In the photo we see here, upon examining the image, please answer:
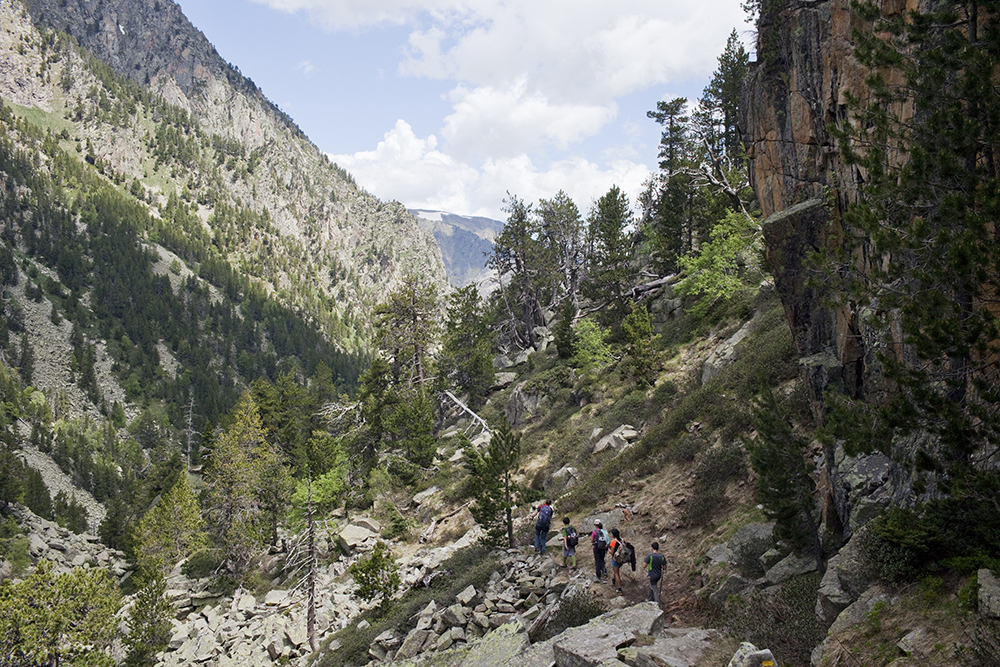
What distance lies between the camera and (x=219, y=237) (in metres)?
190

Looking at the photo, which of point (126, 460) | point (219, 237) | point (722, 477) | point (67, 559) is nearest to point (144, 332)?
point (126, 460)

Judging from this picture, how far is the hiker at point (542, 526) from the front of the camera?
14.6 m

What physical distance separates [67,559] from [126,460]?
4889 cm

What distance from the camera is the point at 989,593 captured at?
5.23 meters

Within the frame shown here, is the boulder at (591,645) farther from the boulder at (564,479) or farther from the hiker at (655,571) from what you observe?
the boulder at (564,479)

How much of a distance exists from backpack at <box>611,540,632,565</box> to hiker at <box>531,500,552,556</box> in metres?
2.96

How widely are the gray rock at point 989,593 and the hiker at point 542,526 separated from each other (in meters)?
10.1

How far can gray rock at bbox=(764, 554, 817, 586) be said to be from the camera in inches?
365

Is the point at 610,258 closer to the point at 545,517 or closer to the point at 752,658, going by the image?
the point at 545,517

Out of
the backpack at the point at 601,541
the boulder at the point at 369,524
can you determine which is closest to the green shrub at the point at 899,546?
the backpack at the point at 601,541

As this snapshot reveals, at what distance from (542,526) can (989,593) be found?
10.5 m

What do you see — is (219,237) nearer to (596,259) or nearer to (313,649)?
(596,259)

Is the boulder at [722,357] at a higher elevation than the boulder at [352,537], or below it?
higher

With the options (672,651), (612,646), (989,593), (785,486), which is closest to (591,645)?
(612,646)
